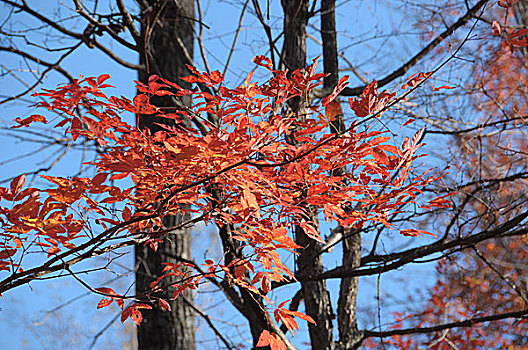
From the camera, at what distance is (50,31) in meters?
2.88

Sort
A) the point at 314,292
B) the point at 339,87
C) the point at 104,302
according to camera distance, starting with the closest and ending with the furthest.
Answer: the point at 339,87
the point at 104,302
the point at 314,292

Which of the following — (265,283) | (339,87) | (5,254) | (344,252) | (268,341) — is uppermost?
(344,252)

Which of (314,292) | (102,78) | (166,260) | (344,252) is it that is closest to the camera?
(102,78)

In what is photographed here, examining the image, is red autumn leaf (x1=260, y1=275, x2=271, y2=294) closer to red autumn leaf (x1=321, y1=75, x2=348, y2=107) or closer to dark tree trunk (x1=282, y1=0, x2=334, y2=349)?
red autumn leaf (x1=321, y1=75, x2=348, y2=107)

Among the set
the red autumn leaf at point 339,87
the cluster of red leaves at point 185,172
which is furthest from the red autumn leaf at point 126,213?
the red autumn leaf at point 339,87

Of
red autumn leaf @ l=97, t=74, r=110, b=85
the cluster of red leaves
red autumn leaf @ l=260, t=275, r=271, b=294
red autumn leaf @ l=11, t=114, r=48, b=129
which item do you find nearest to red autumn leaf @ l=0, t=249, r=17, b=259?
the cluster of red leaves

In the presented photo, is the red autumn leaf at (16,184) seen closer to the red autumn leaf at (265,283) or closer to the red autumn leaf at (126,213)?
the red autumn leaf at (126,213)

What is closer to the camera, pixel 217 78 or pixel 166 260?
pixel 217 78

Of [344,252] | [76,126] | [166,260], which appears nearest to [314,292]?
[344,252]

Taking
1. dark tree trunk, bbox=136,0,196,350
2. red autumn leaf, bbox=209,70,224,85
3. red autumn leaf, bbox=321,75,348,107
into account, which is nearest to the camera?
red autumn leaf, bbox=321,75,348,107

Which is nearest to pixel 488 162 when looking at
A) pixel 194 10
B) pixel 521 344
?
pixel 521 344

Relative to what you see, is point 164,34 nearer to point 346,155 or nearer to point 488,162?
point 346,155

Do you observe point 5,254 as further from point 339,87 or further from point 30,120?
point 339,87

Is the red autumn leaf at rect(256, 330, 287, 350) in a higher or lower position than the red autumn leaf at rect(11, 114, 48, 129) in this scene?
lower
